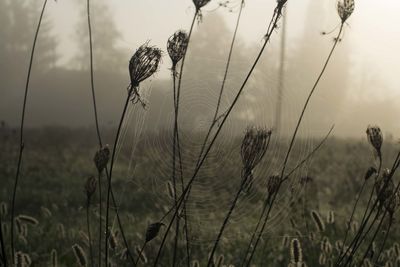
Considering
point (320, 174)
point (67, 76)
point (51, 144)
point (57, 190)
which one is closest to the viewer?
point (57, 190)

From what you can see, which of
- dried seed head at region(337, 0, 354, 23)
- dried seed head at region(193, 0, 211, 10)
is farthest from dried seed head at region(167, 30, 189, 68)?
dried seed head at region(337, 0, 354, 23)

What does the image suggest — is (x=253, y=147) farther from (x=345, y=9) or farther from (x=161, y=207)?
(x=161, y=207)

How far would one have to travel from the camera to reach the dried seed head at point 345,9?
6.98 ft

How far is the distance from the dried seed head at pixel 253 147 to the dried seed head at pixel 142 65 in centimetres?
34

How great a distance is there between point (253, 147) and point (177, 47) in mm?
410

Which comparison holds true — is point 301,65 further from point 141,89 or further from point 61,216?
point 141,89

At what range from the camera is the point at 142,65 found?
1.81 meters

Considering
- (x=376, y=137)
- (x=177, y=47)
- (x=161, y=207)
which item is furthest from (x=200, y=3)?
(x=161, y=207)

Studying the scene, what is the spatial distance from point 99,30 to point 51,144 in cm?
4061

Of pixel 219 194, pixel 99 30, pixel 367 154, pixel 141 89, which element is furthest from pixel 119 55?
pixel 141 89

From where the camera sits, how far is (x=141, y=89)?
199 cm

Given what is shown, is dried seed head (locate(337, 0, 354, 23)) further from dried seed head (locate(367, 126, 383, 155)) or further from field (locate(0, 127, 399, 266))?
field (locate(0, 127, 399, 266))

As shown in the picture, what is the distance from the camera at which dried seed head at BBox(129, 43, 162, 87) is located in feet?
5.90

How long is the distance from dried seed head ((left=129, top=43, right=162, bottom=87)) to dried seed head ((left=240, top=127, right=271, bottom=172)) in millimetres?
345
